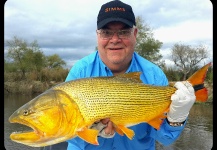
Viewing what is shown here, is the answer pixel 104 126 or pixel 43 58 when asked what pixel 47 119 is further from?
pixel 43 58

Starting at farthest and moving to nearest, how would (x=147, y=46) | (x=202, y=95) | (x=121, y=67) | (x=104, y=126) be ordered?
1. (x=147, y=46)
2. (x=121, y=67)
3. (x=202, y=95)
4. (x=104, y=126)

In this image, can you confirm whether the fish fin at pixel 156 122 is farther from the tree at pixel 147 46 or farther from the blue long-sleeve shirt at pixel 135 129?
the tree at pixel 147 46

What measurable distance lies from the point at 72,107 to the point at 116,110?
0.55 metres

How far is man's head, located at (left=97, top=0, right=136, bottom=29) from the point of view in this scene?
3.79 m

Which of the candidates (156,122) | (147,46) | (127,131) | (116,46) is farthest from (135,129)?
(147,46)

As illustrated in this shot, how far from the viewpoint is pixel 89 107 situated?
3.00 metres

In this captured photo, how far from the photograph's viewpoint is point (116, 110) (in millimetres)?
3115

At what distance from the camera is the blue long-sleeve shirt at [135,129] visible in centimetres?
381

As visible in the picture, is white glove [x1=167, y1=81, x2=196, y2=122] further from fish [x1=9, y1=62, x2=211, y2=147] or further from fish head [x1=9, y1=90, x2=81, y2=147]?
fish head [x1=9, y1=90, x2=81, y2=147]

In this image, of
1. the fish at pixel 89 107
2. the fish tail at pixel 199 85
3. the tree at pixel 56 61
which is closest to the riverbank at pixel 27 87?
the tree at pixel 56 61

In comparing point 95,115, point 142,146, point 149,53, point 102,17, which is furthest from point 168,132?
point 149,53

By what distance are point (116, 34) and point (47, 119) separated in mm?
1700

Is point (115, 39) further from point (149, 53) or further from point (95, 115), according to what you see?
point (149, 53)

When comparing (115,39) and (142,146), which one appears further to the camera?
(142,146)
